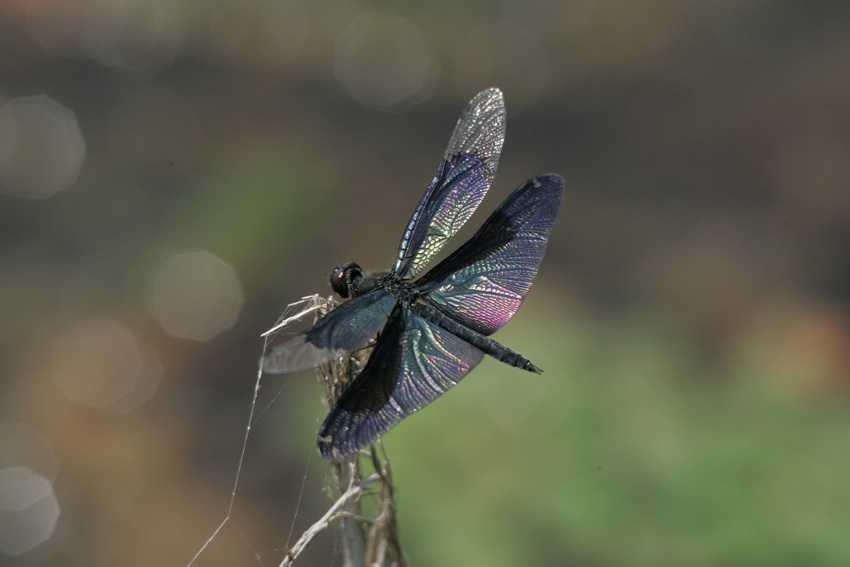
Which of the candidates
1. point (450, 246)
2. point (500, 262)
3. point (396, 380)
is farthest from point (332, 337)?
point (450, 246)

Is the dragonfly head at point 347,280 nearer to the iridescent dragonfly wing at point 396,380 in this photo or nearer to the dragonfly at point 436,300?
the dragonfly at point 436,300

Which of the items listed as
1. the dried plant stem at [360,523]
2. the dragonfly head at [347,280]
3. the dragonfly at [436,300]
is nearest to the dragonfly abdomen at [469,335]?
the dragonfly at [436,300]

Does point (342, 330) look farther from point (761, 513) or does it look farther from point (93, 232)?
point (93, 232)

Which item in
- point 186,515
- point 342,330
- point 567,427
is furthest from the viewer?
point 186,515

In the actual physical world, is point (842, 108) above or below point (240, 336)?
above

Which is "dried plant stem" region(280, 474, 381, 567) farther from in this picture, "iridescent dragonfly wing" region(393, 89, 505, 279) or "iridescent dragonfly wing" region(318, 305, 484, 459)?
"iridescent dragonfly wing" region(393, 89, 505, 279)

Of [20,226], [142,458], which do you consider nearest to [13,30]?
[20,226]
